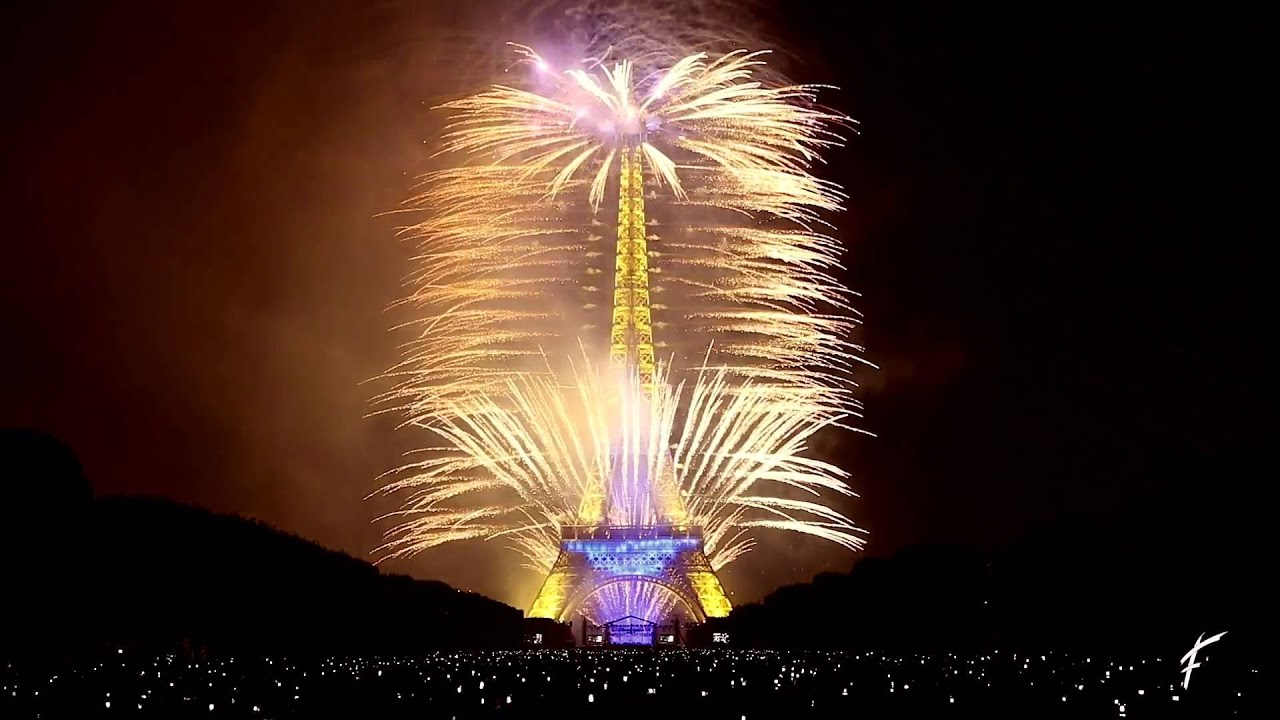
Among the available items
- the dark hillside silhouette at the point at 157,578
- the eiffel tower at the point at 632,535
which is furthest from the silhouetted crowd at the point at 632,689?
the eiffel tower at the point at 632,535

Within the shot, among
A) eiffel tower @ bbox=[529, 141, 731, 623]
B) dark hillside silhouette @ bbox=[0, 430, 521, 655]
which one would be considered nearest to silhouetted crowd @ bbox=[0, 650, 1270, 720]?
dark hillside silhouette @ bbox=[0, 430, 521, 655]

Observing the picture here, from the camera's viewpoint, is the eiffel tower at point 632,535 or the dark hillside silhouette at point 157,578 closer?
the dark hillside silhouette at point 157,578

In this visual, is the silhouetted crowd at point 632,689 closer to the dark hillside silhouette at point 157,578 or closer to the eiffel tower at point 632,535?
the dark hillside silhouette at point 157,578

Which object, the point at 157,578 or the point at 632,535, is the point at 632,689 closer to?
the point at 157,578

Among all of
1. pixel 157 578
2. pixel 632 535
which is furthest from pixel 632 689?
pixel 632 535

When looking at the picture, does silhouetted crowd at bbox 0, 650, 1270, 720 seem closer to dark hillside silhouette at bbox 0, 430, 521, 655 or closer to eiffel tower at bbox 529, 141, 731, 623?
dark hillside silhouette at bbox 0, 430, 521, 655

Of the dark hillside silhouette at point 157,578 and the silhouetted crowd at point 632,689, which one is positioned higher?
the dark hillside silhouette at point 157,578
